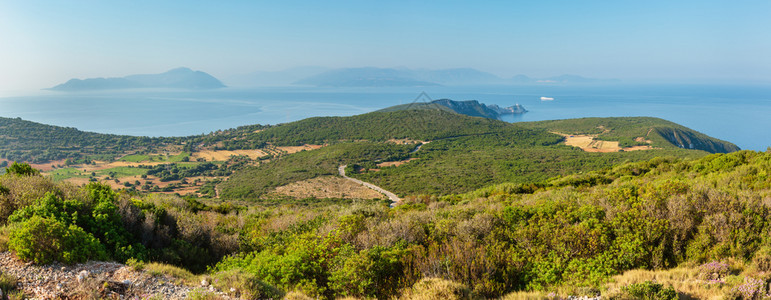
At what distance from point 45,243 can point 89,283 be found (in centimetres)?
140

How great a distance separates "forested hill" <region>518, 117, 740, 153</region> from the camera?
62.8m

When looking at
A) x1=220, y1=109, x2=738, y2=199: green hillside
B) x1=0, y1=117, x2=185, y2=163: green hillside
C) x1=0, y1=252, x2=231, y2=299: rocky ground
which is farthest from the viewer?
x1=0, y1=117, x2=185, y2=163: green hillside

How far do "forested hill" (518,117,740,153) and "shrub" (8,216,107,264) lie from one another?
71.9m

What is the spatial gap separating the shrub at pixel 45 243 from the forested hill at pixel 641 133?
7191 centimetres

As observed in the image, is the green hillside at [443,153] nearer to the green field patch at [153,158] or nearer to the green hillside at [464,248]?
the green field patch at [153,158]

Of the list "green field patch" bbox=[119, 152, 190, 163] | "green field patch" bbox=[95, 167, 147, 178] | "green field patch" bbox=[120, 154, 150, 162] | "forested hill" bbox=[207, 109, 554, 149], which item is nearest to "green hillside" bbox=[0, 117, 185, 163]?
"green field patch" bbox=[120, 154, 150, 162]

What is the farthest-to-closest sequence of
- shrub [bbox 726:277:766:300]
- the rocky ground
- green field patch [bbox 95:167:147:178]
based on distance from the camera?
green field patch [bbox 95:167:147:178]
the rocky ground
shrub [bbox 726:277:766:300]

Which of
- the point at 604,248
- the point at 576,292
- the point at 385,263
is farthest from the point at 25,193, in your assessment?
the point at 604,248

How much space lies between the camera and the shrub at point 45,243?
212 inches

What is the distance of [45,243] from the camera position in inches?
216

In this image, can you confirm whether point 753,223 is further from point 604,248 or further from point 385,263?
point 385,263

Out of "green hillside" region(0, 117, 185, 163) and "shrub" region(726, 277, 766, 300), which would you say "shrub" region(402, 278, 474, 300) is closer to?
"shrub" region(726, 277, 766, 300)

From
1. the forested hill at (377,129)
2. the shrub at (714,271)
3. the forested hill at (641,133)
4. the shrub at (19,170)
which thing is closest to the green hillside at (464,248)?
the shrub at (714,271)

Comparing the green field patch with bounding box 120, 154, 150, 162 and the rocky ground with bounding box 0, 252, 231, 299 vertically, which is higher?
the rocky ground with bounding box 0, 252, 231, 299
